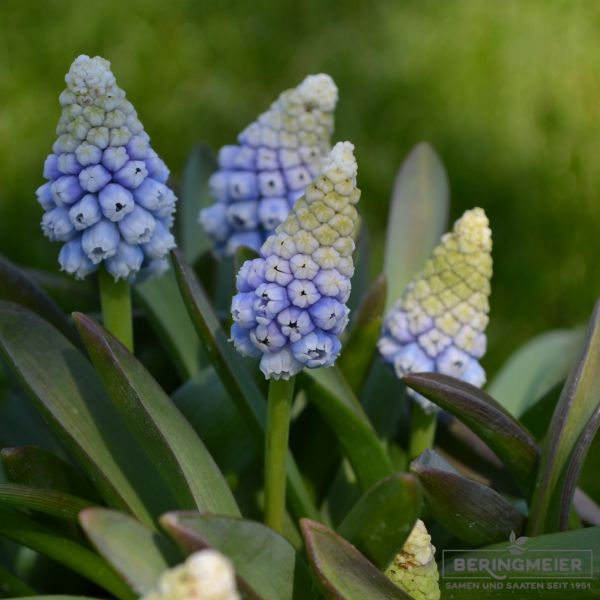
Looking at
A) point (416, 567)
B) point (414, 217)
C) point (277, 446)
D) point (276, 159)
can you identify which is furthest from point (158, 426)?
point (414, 217)

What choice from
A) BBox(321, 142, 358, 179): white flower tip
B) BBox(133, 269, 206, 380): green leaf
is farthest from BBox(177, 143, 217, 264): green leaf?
BBox(321, 142, 358, 179): white flower tip

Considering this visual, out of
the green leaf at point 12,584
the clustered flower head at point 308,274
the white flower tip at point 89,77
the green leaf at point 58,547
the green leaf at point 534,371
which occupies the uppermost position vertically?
the white flower tip at point 89,77

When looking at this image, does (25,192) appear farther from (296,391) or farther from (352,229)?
(352,229)

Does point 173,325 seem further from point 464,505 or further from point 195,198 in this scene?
point 464,505

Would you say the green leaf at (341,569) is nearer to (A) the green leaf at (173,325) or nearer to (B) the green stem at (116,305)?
(B) the green stem at (116,305)

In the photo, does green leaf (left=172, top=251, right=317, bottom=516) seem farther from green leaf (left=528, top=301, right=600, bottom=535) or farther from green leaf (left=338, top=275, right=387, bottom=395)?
green leaf (left=528, top=301, right=600, bottom=535)

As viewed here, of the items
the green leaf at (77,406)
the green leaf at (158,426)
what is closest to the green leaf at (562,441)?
the green leaf at (158,426)

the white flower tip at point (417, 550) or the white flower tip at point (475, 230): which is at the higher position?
the white flower tip at point (475, 230)
